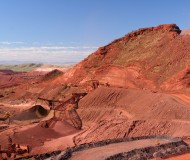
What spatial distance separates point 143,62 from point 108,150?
25900mm

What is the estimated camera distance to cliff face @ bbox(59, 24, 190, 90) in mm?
35166

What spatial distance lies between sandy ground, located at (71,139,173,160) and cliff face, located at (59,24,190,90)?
16.5 m

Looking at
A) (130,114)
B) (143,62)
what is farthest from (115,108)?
(143,62)

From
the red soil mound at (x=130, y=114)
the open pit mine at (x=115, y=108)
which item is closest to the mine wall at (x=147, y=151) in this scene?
the open pit mine at (x=115, y=108)

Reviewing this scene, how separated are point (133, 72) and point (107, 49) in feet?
28.4

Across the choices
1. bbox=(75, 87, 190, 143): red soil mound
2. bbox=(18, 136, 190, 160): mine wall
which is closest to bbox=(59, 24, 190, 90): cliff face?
bbox=(75, 87, 190, 143): red soil mound

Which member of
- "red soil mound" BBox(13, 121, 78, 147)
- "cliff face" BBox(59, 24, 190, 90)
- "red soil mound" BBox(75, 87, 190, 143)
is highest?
"cliff face" BBox(59, 24, 190, 90)

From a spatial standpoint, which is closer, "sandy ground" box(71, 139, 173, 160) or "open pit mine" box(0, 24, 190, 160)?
"sandy ground" box(71, 139, 173, 160)

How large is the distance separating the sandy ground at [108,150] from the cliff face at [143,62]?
16536 millimetres

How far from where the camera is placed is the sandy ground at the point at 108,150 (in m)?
13.7

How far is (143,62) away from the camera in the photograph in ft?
130

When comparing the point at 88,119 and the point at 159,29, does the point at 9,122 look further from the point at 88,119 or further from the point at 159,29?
the point at 159,29

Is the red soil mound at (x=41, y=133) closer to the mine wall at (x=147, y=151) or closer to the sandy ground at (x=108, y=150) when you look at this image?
the mine wall at (x=147, y=151)

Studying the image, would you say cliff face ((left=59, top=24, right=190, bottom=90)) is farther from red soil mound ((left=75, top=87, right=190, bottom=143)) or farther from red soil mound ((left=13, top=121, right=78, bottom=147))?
red soil mound ((left=13, top=121, right=78, bottom=147))
